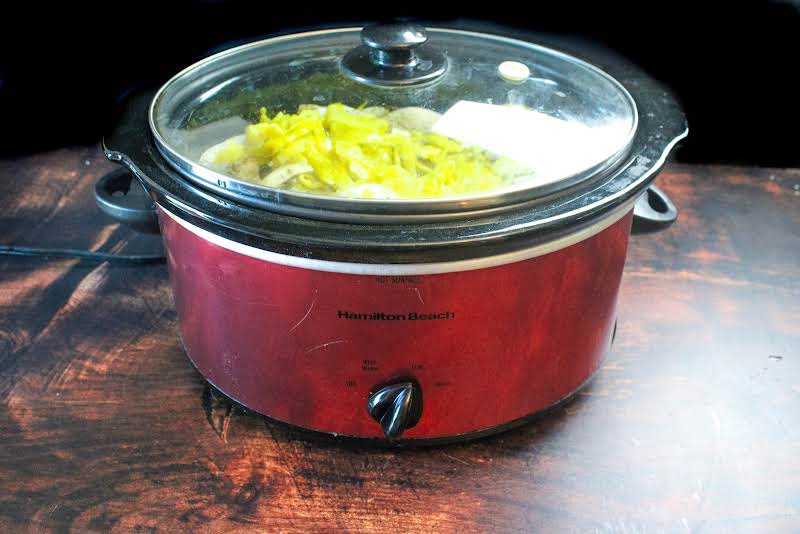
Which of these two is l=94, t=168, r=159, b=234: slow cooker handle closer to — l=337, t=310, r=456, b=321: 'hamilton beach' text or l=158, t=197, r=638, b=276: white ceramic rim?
l=158, t=197, r=638, b=276: white ceramic rim

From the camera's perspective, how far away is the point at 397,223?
2.86 ft

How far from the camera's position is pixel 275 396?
107 cm

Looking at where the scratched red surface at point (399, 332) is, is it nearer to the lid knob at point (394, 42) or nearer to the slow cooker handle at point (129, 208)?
the slow cooker handle at point (129, 208)

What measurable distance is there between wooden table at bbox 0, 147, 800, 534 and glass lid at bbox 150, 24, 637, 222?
39 cm

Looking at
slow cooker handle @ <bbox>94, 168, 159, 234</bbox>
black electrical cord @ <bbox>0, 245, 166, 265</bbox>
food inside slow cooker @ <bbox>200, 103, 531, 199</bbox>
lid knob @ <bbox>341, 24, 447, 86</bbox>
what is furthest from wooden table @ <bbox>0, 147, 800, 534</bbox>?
lid knob @ <bbox>341, 24, 447, 86</bbox>

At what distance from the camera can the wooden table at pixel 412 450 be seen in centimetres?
Answer: 102

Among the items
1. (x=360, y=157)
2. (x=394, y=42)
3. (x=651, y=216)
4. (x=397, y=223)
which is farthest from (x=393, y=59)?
(x=651, y=216)

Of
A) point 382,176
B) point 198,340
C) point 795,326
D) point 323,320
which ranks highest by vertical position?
point 382,176

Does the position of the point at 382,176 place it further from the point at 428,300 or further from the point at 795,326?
the point at 795,326

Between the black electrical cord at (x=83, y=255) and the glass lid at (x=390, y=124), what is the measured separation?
434mm

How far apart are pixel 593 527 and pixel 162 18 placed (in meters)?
1.45

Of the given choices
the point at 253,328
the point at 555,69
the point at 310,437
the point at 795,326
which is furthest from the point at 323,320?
the point at 795,326

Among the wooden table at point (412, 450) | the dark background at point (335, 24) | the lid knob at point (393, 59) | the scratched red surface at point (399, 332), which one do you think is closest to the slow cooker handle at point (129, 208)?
the scratched red surface at point (399, 332)

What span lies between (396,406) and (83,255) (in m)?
0.82
